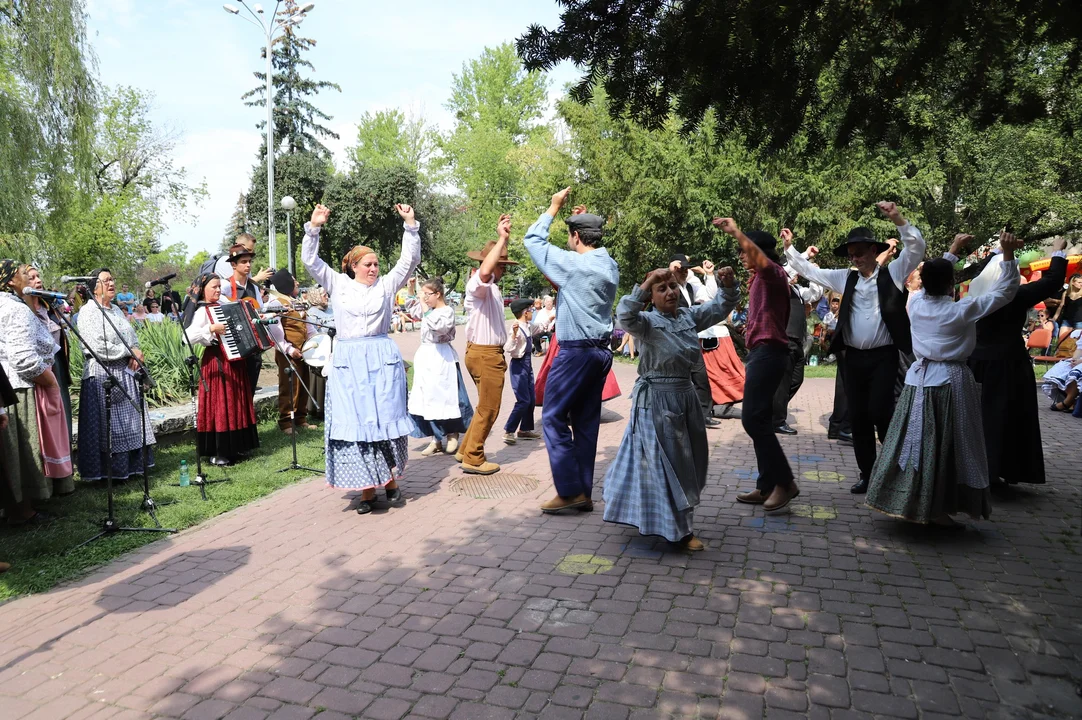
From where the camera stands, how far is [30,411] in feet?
19.4

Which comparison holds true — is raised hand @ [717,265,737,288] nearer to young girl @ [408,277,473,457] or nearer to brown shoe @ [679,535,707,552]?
brown shoe @ [679,535,707,552]

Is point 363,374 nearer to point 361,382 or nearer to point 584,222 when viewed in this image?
point 361,382

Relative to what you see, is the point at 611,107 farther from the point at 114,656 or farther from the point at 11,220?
the point at 11,220

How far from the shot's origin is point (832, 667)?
132 inches

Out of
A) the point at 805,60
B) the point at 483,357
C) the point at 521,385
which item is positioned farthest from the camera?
the point at 521,385

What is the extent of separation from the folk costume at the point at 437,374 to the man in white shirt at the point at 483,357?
49 centimetres

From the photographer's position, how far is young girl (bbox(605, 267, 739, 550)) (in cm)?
482

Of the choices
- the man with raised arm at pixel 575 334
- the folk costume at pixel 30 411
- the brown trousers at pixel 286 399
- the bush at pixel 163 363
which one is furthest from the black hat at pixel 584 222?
the bush at pixel 163 363

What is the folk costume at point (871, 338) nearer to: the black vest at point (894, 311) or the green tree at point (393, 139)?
the black vest at point (894, 311)

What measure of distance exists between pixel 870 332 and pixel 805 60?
2665mm

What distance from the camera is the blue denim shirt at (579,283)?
219 inches

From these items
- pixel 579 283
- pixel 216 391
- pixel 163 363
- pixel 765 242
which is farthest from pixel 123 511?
pixel 765 242

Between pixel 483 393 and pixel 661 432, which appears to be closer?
pixel 661 432

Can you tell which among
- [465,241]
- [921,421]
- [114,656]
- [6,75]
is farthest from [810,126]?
[465,241]
